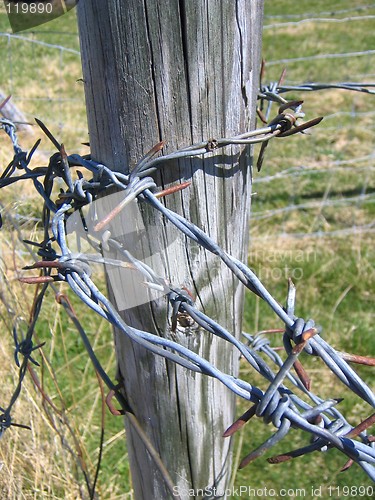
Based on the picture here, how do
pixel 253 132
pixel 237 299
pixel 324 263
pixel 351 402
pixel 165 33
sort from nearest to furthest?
1. pixel 165 33
2. pixel 253 132
3. pixel 237 299
4. pixel 351 402
5. pixel 324 263

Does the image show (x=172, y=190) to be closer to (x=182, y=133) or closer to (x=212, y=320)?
(x=182, y=133)

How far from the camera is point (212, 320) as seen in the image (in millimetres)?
1062

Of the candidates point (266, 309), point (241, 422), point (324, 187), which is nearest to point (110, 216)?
point (241, 422)

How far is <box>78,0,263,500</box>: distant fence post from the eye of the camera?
38.8 inches

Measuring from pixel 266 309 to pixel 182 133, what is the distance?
2.35 meters

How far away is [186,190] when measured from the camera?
1114mm

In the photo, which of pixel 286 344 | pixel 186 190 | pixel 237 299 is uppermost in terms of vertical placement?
pixel 186 190

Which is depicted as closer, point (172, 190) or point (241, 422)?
point (241, 422)

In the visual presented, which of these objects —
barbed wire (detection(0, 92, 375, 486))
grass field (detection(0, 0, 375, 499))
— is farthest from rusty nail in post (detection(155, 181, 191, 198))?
grass field (detection(0, 0, 375, 499))

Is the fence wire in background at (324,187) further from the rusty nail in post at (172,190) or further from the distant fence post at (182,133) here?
the rusty nail in post at (172,190)

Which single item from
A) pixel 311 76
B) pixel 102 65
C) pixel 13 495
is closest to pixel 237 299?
pixel 102 65

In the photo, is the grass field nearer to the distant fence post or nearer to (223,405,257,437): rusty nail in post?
the distant fence post

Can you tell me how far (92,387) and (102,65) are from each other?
2.10m

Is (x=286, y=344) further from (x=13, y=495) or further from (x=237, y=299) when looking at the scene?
(x=13, y=495)
